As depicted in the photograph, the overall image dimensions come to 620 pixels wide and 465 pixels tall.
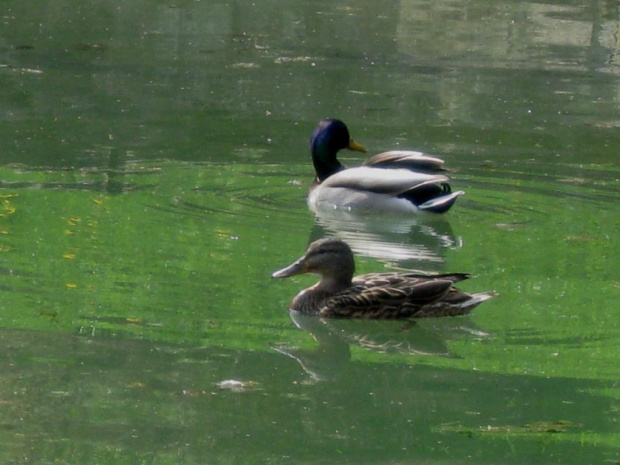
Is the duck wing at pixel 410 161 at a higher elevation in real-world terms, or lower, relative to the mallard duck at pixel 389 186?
higher

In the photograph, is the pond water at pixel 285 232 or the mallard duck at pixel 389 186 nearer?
the pond water at pixel 285 232

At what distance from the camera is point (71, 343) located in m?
6.57

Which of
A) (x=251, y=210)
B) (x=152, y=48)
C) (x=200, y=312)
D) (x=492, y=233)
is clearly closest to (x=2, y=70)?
(x=152, y=48)

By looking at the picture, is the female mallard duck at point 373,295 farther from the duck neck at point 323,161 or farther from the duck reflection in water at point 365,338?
the duck neck at point 323,161

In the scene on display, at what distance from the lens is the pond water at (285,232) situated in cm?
570

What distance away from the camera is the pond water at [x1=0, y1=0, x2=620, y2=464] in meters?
5.70

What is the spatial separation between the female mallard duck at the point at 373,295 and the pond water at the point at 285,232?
10cm

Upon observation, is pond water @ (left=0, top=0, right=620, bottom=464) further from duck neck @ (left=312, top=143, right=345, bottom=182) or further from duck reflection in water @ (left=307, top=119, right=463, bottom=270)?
duck neck @ (left=312, top=143, right=345, bottom=182)

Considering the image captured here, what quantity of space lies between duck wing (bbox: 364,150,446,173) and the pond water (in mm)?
376

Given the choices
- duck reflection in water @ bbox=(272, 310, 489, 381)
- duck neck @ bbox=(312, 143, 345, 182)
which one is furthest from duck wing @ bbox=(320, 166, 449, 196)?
duck reflection in water @ bbox=(272, 310, 489, 381)

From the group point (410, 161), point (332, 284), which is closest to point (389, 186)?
point (410, 161)

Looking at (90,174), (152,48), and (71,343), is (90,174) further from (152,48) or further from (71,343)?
(152,48)

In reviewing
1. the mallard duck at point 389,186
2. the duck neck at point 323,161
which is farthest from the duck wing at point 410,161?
the duck neck at point 323,161

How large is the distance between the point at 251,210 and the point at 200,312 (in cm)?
247
